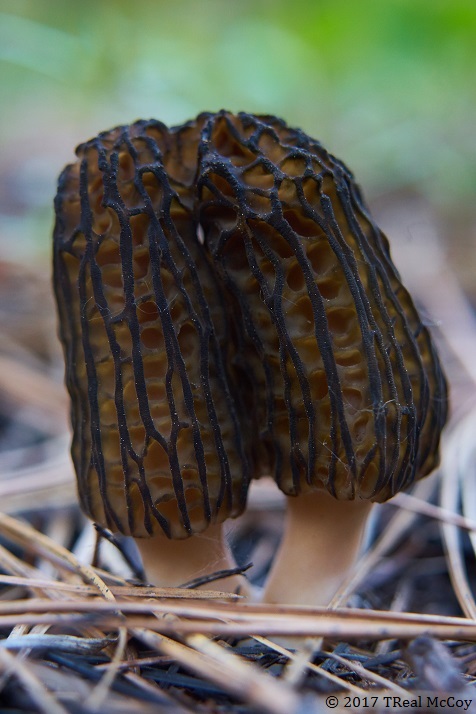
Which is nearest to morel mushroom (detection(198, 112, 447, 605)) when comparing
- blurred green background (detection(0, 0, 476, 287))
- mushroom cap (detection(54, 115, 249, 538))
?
mushroom cap (detection(54, 115, 249, 538))

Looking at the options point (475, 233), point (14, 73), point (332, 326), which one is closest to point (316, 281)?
point (332, 326)

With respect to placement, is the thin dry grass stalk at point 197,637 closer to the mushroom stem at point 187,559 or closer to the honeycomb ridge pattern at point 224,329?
the mushroom stem at point 187,559

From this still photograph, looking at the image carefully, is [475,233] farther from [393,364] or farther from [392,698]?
[392,698]

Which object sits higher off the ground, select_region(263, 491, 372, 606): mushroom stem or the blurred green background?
the blurred green background

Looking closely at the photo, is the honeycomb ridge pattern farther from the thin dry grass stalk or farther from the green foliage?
the green foliage

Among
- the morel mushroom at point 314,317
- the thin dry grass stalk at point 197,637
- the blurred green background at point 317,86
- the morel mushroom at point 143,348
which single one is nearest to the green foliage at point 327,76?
the blurred green background at point 317,86

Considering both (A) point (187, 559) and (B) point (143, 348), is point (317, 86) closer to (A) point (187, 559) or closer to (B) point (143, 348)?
(B) point (143, 348)
